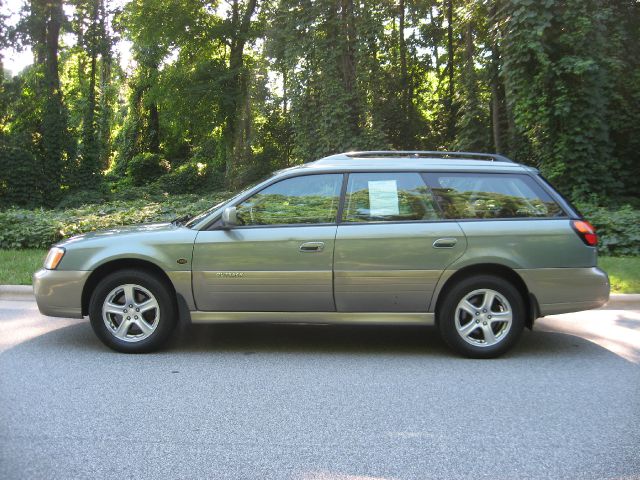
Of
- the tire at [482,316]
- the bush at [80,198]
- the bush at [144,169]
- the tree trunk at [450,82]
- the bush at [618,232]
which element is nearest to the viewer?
the tire at [482,316]

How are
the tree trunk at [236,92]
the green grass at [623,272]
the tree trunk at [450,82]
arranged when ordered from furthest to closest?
the tree trunk at [236,92] < the tree trunk at [450,82] < the green grass at [623,272]

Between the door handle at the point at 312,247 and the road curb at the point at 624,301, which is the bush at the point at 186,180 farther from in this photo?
the door handle at the point at 312,247

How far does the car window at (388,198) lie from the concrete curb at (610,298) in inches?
135

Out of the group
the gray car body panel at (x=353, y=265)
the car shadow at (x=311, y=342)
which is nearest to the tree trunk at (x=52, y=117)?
the car shadow at (x=311, y=342)

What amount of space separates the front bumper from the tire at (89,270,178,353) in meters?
0.17

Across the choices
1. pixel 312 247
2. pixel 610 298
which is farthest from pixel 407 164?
pixel 610 298

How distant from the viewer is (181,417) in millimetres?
4090

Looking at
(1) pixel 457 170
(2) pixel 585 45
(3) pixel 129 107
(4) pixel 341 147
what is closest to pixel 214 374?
(1) pixel 457 170

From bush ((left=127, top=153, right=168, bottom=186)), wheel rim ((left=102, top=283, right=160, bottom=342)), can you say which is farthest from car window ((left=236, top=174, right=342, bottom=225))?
Result: bush ((left=127, top=153, right=168, bottom=186))

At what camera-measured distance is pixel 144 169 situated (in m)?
36.0

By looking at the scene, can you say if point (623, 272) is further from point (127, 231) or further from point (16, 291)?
point (16, 291)

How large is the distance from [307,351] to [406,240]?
1.41 meters

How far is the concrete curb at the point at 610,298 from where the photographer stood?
7.65m

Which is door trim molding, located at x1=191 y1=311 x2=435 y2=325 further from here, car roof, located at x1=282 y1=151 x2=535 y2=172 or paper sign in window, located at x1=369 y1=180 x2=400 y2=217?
car roof, located at x1=282 y1=151 x2=535 y2=172
